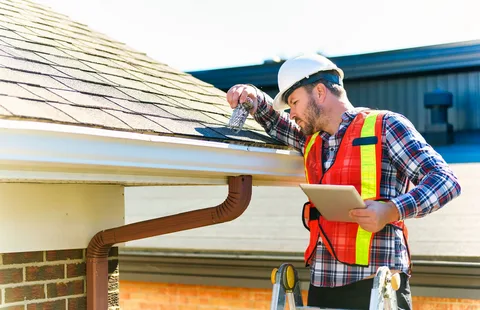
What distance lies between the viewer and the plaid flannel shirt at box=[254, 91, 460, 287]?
3.53 meters

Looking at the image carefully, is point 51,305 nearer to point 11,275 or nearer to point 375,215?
point 11,275

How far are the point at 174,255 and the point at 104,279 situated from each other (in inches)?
154

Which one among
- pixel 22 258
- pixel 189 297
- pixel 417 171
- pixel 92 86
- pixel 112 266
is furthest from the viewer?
pixel 189 297

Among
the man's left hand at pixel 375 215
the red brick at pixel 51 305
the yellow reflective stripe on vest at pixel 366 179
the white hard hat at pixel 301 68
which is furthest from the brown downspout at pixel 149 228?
the man's left hand at pixel 375 215

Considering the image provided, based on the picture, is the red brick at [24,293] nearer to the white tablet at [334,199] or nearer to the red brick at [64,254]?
the red brick at [64,254]

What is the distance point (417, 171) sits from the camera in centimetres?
365

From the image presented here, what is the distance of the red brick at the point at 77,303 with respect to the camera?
4289mm

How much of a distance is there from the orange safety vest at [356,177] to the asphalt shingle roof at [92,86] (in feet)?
1.57

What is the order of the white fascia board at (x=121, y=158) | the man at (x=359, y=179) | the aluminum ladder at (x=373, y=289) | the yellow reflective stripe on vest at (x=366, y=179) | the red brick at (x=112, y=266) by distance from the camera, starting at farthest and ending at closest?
the red brick at (x=112, y=266), the yellow reflective stripe on vest at (x=366, y=179), the man at (x=359, y=179), the aluminum ladder at (x=373, y=289), the white fascia board at (x=121, y=158)

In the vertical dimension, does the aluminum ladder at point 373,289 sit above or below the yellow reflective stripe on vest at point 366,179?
below

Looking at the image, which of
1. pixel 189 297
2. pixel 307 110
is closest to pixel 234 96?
pixel 307 110

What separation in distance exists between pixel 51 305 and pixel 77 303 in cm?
18

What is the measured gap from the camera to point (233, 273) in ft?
26.1

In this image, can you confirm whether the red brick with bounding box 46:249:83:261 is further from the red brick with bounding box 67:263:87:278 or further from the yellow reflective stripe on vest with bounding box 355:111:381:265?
the yellow reflective stripe on vest with bounding box 355:111:381:265
